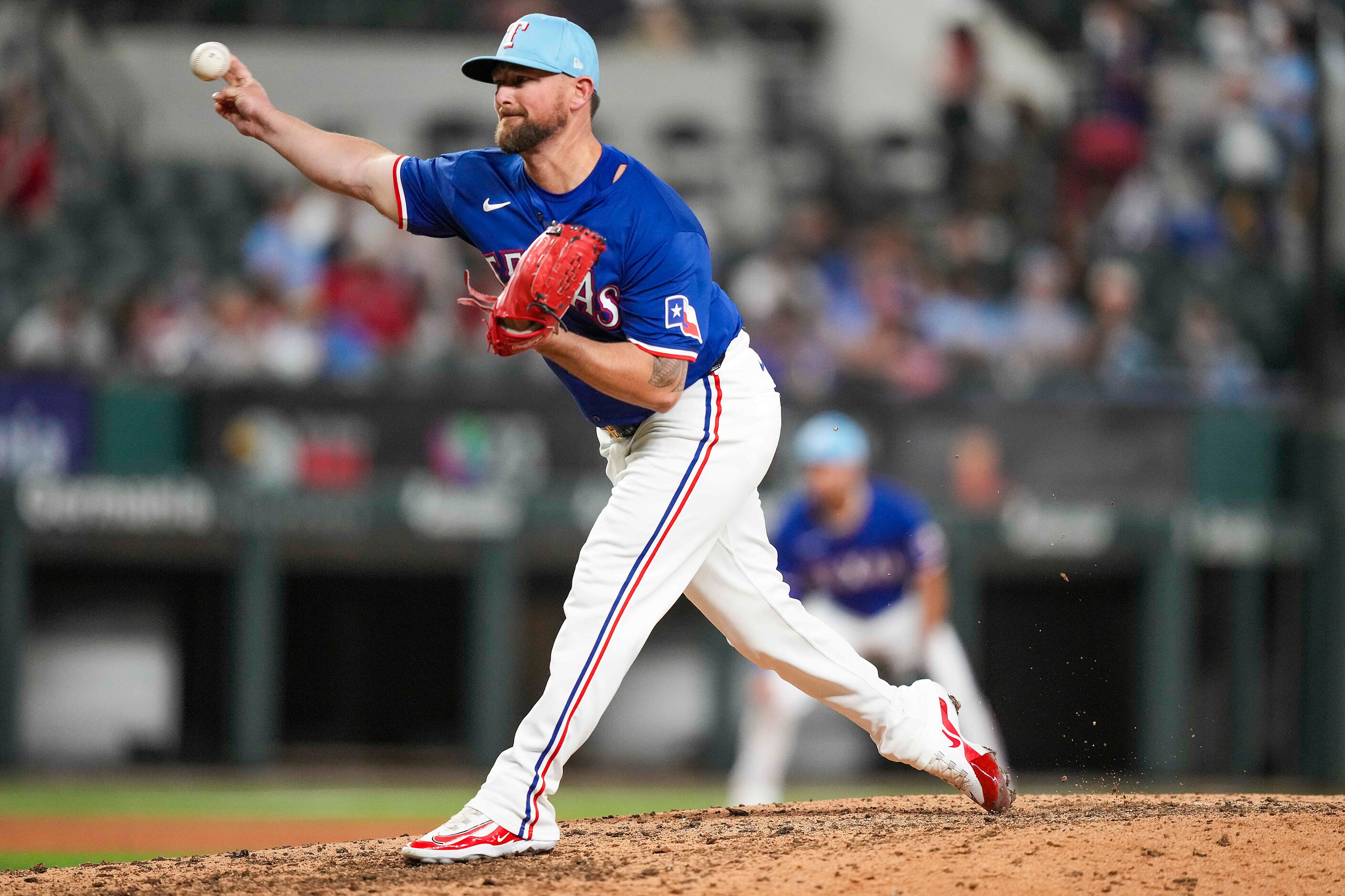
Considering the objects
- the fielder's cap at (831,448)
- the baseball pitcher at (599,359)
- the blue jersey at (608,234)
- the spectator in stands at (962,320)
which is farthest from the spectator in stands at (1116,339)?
the blue jersey at (608,234)

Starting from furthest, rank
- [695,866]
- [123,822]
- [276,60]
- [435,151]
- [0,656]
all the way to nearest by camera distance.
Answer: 1. [276,60]
2. [435,151]
3. [0,656]
4. [123,822]
5. [695,866]

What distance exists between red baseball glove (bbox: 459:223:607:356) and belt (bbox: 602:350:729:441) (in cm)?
54

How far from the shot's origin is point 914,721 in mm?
4457

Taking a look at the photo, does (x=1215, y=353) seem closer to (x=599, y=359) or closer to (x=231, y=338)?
(x=231, y=338)

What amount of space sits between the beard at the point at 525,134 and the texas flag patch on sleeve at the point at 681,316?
1.58ft

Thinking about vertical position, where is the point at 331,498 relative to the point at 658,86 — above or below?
below

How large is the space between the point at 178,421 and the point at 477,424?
1740 millimetres

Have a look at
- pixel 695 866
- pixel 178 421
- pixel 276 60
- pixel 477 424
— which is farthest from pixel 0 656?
pixel 695 866

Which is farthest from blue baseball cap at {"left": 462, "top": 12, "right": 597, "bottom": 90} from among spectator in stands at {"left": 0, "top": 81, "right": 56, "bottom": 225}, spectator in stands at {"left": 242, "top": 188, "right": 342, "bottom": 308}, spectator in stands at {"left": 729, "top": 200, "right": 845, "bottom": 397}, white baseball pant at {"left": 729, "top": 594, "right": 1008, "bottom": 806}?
spectator in stands at {"left": 0, "top": 81, "right": 56, "bottom": 225}

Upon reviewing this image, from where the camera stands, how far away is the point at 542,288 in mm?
3621

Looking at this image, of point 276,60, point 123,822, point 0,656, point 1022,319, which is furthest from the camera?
point 276,60

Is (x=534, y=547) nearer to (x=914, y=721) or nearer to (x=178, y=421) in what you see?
(x=178, y=421)

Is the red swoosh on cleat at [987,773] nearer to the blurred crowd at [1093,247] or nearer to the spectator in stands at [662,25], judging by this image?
the blurred crowd at [1093,247]

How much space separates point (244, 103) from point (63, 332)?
20.9ft
